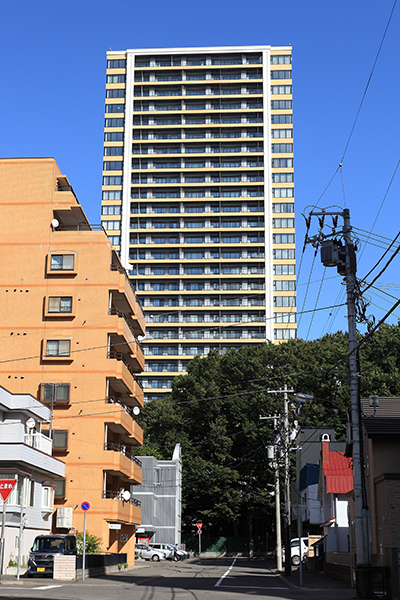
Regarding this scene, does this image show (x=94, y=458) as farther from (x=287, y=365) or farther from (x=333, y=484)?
(x=287, y=365)

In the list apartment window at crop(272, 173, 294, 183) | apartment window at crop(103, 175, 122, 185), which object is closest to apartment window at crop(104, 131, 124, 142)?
apartment window at crop(103, 175, 122, 185)

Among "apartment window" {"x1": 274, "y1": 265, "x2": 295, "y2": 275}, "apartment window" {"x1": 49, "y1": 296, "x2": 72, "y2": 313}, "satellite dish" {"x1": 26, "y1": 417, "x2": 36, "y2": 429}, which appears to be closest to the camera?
"satellite dish" {"x1": 26, "y1": 417, "x2": 36, "y2": 429}

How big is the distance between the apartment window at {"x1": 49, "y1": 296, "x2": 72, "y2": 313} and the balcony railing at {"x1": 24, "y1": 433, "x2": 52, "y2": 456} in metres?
8.41

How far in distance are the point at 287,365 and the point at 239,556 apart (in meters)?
25.1

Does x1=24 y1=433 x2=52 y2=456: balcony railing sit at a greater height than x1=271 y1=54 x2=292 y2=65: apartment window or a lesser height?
lesser

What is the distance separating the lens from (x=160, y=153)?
12569 cm

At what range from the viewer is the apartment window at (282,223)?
121 meters

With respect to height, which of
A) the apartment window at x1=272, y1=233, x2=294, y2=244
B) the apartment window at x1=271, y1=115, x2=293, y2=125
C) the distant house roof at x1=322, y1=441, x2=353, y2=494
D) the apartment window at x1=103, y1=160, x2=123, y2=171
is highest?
the apartment window at x1=271, y1=115, x2=293, y2=125

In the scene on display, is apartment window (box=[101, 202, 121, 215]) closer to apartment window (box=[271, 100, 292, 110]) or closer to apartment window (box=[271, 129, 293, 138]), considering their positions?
apartment window (box=[271, 129, 293, 138])

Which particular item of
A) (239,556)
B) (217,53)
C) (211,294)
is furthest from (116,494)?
(217,53)

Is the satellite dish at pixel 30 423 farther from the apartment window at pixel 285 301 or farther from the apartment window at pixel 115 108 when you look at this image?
the apartment window at pixel 115 108

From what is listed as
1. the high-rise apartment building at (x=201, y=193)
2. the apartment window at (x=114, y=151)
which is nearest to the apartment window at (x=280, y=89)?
the high-rise apartment building at (x=201, y=193)

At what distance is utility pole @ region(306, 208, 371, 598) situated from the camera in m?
21.9

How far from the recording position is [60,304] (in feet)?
150
